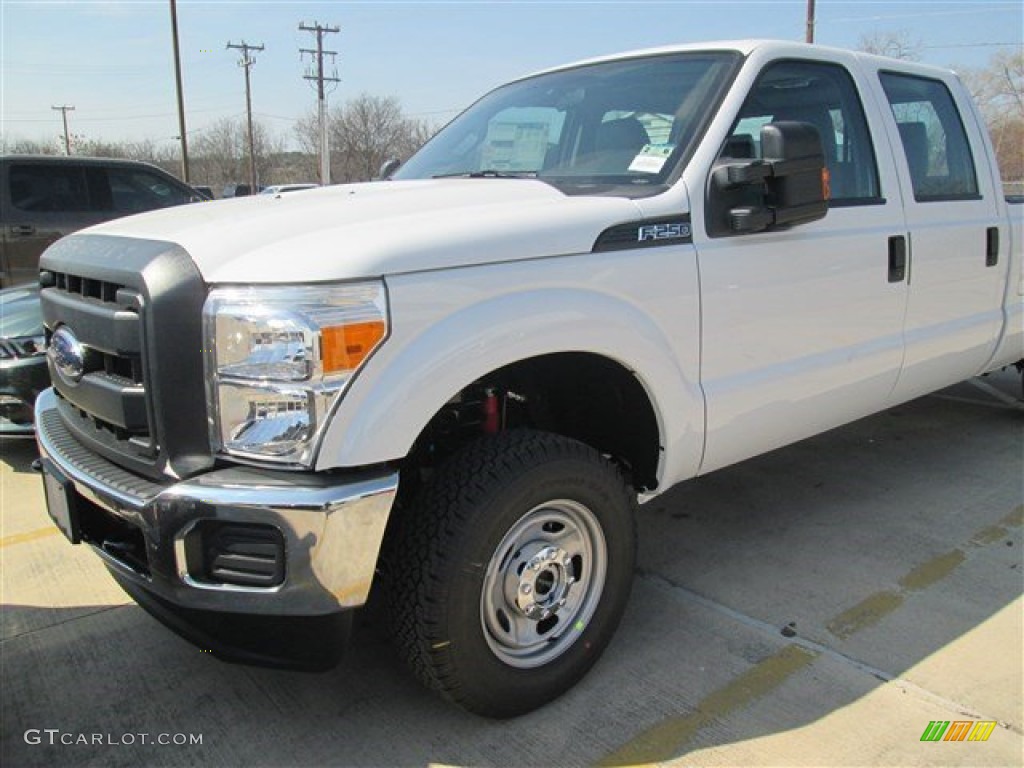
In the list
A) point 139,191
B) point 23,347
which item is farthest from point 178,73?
point 23,347

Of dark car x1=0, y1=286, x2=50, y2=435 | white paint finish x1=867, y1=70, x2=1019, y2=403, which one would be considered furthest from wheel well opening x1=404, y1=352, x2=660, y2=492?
dark car x1=0, y1=286, x2=50, y2=435

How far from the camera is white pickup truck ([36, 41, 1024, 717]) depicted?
6.73 ft

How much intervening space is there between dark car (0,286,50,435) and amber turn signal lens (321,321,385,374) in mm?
3350

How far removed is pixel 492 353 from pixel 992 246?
331 cm

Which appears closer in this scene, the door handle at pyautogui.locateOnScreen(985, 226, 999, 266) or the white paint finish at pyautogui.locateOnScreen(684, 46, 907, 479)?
the white paint finish at pyautogui.locateOnScreen(684, 46, 907, 479)

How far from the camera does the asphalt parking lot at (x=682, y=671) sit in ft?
8.04

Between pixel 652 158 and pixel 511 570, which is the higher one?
pixel 652 158

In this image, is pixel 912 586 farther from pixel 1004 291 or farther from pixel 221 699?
pixel 221 699

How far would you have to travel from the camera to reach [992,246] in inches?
170

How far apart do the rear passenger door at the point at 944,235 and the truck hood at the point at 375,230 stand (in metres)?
1.90

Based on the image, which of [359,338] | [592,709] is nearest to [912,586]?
[592,709]

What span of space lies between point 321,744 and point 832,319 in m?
2.42

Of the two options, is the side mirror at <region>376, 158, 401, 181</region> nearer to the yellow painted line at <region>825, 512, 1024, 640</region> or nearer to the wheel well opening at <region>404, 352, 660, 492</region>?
the wheel well opening at <region>404, 352, 660, 492</region>

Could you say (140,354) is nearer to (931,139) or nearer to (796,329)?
(796,329)
